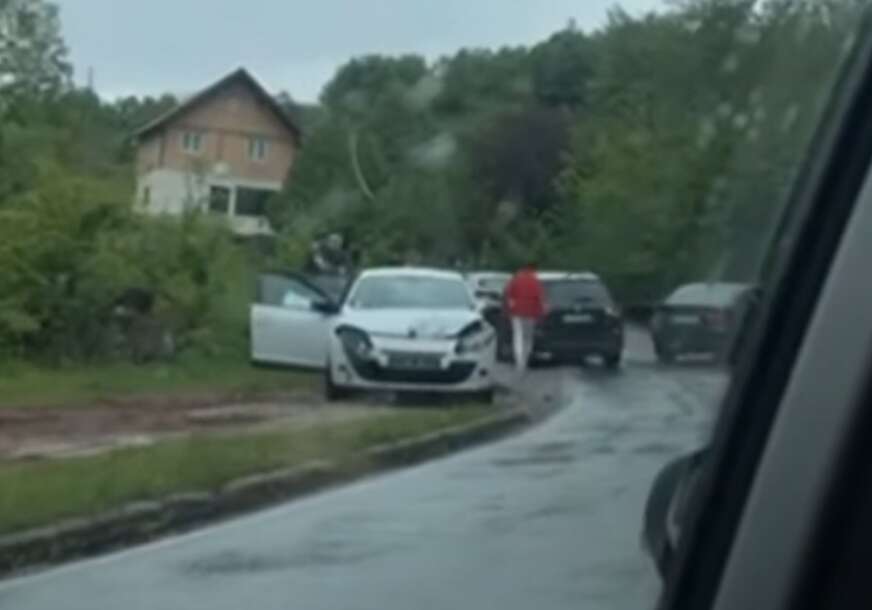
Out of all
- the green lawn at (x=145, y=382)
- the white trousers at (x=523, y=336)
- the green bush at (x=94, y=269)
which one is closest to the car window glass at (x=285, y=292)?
the green lawn at (x=145, y=382)

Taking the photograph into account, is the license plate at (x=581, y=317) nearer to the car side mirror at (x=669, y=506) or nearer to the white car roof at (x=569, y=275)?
the white car roof at (x=569, y=275)

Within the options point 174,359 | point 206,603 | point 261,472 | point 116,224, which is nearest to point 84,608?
point 206,603

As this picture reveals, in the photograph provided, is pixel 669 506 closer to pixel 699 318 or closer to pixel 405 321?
pixel 699 318

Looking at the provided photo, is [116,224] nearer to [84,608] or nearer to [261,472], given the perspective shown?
[261,472]

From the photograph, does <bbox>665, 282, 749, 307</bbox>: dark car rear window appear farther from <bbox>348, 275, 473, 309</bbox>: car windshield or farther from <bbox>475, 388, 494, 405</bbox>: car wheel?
<bbox>475, 388, 494, 405</bbox>: car wheel

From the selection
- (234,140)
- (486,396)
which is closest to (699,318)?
(234,140)

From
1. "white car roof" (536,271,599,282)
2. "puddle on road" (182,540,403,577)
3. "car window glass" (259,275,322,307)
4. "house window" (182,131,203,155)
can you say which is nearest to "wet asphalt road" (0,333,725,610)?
"puddle on road" (182,540,403,577)

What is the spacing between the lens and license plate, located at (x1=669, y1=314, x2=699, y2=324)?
2.40m

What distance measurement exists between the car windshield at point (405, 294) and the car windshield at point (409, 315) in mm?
76

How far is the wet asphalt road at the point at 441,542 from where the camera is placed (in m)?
5.97

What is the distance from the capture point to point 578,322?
576 centimetres

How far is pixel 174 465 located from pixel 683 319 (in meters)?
11.5

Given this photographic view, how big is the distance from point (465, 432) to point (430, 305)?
2159 millimetres

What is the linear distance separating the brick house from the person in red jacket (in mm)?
1112
